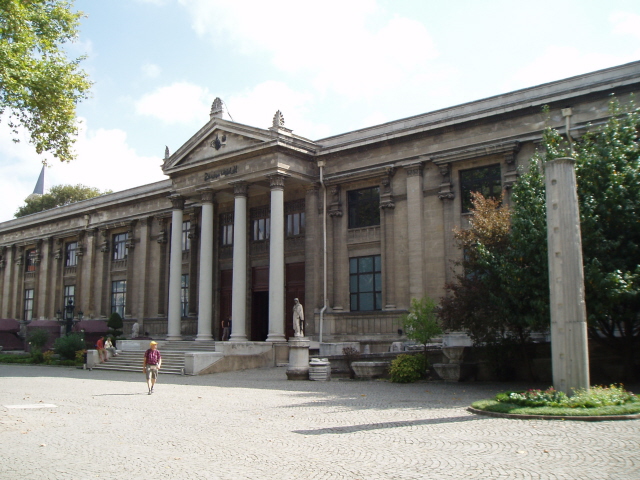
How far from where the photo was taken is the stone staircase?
2797 cm

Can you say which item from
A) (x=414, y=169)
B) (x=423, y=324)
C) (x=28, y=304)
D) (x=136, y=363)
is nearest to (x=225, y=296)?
(x=136, y=363)

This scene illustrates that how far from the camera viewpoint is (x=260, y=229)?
1385 inches

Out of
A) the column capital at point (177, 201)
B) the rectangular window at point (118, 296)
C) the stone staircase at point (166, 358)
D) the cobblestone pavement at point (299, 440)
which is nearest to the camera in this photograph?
the cobblestone pavement at point (299, 440)

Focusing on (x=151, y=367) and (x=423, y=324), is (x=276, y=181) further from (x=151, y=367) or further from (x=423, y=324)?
(x=151, y=367)

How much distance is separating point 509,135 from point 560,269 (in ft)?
47.5

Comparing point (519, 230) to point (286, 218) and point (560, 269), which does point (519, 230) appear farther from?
point (286, 218)

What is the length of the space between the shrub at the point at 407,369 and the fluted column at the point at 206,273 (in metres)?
13.2

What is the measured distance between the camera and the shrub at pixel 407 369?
2058cm

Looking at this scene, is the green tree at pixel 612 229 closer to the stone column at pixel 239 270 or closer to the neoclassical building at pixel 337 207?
the neoclassical building at pixel 337 207

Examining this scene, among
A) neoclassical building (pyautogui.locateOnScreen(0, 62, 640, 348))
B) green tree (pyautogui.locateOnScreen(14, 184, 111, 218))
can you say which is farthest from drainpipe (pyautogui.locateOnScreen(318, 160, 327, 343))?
green tree (pyautogui.locateOnScreen(14, 184, 111, 218))

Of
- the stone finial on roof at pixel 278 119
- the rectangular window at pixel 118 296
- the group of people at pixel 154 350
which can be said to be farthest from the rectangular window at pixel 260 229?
the rectangular window at pixel 118 296

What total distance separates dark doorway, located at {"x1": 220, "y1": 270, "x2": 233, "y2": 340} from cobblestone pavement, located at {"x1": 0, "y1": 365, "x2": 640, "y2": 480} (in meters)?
19.0

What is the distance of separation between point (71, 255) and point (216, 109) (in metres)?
22.2

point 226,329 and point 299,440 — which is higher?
point 226,329
